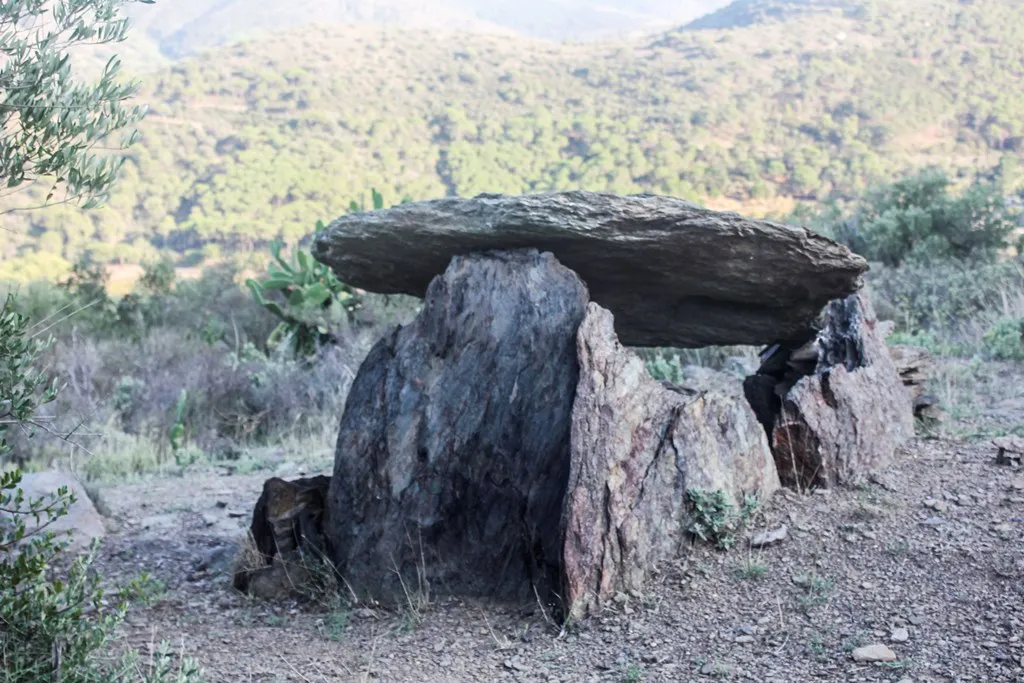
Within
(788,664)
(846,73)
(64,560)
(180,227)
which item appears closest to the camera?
(788,664)

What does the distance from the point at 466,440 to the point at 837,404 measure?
2.29 m

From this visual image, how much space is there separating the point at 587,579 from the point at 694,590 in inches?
21.7

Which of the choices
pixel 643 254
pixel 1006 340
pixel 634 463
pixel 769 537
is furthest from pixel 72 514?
pixel 1006 340

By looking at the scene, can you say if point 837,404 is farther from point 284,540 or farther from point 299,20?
point 299,20

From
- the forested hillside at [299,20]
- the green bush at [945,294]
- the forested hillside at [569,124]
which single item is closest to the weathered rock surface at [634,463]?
the green bush at [945,294]

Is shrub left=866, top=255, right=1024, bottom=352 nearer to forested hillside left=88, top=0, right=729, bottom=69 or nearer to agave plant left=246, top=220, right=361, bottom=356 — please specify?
agave plant left=246, top=220, right=361, bottom=356

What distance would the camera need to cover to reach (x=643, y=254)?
229 inches

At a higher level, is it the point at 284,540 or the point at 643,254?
the point at 643,254

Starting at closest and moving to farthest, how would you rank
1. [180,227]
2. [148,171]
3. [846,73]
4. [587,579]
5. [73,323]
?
1. [587,579]
2. [73,323]
3. [180,227]
4. [148,171]
5. [846,73]

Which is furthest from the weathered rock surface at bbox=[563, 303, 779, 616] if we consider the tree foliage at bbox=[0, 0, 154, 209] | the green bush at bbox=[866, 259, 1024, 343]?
the green bush at bbox=[866, 259, 1024, 343]

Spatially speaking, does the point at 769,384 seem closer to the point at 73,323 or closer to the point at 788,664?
the point at 788,664

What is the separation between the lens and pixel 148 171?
42000mm

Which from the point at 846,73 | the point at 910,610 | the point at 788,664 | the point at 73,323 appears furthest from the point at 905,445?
the point at 846,73

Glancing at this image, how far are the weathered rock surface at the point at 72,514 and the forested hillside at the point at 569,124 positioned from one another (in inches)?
905
